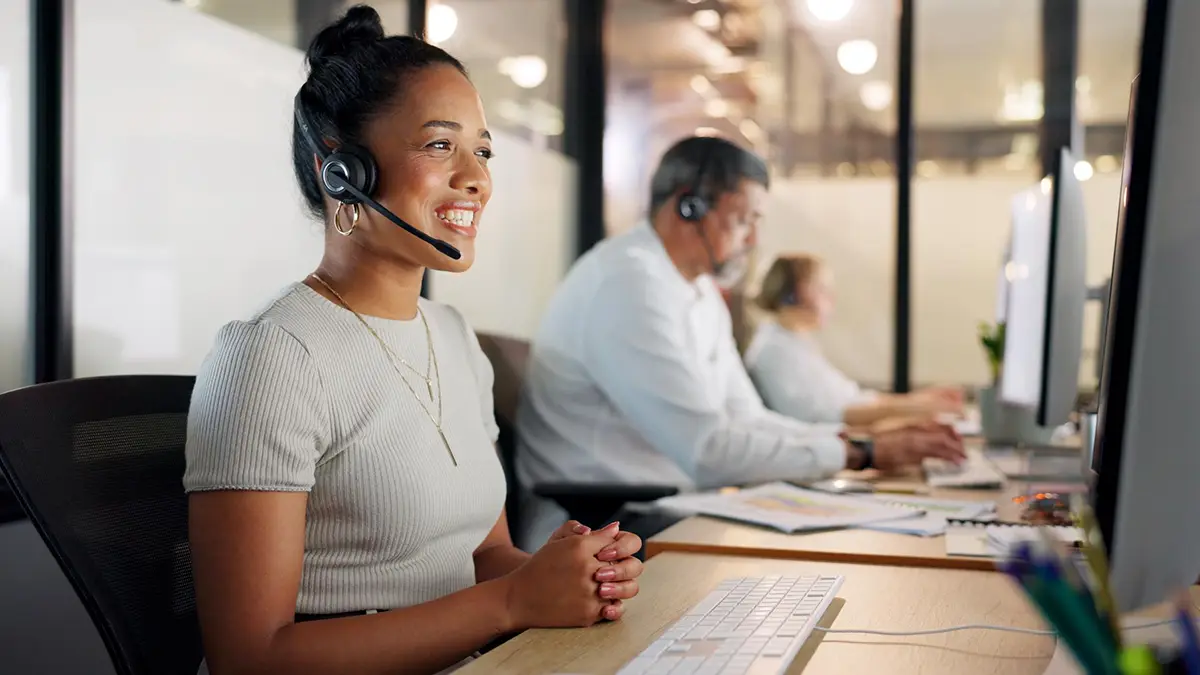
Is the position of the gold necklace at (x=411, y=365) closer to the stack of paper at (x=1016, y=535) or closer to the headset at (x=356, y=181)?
the headset at (x=356, y=181)

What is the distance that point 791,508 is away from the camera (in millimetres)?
1648

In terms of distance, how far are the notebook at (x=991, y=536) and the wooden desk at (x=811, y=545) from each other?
0.02 m

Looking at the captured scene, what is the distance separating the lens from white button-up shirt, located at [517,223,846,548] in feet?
7.03

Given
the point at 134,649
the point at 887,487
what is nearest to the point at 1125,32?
the point at 887,487

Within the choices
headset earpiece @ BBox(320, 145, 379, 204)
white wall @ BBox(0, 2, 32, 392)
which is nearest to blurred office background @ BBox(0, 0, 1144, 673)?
white wall @ BBox(0, 2, 32, 392)

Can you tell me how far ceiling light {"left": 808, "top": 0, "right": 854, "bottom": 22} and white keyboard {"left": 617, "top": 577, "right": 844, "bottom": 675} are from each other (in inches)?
137

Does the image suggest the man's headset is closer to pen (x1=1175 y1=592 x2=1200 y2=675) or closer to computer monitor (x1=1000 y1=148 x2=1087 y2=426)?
computer monitor (x1=1000 y1=148 x2=1087 y2=426)

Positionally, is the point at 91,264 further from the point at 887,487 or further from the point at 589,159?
the point at 589,159

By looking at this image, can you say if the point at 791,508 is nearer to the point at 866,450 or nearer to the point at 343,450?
the point at 866,450

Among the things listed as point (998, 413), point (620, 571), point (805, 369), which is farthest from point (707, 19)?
point (620, 571)

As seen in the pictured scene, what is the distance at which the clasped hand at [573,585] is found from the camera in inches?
39.4

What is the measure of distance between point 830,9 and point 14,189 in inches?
128

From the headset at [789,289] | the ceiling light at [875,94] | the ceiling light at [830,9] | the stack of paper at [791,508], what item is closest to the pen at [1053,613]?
the stack of paper at [791,508]

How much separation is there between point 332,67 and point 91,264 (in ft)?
2.50
